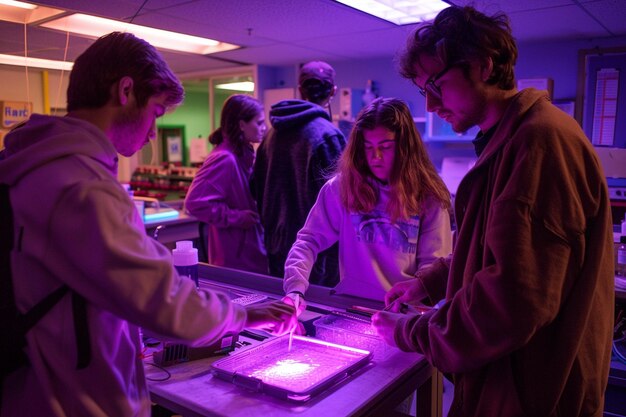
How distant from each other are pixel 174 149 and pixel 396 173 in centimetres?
545

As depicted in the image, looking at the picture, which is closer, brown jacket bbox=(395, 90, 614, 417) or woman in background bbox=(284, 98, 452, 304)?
brown jacket bbox=(395, 90, 614, 417)

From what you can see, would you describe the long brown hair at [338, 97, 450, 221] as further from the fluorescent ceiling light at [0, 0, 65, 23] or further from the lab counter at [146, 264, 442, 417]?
the fluorescent ceiling light at [0, 0, 65, 23]

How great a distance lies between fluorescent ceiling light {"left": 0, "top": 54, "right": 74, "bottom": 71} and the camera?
3235mm

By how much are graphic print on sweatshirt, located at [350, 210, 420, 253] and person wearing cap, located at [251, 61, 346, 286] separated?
0.47 metres

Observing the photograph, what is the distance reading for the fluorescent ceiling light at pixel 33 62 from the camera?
3235mm

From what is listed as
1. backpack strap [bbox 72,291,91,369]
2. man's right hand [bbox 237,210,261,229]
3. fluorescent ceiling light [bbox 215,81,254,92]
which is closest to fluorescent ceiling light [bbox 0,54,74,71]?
man's right hand [bbox 237,210,261,229]

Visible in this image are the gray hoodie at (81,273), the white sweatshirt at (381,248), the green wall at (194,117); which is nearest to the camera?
the gray hoodie at (81,273)

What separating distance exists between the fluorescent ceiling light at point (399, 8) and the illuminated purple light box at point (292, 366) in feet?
7.15

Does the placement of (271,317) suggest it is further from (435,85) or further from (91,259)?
(435,85)

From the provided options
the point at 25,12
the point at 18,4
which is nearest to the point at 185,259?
the point at 18,4

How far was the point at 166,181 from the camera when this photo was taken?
621cm

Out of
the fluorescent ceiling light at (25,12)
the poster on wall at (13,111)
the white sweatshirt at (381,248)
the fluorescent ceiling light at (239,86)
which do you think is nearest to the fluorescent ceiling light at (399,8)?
the white sweatshirt at (381,248)

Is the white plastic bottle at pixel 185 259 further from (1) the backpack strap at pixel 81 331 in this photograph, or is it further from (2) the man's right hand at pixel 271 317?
(1) the backpack strap at pixel 81 331

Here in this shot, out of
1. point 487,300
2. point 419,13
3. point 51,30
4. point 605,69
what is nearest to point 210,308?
point 487,300
